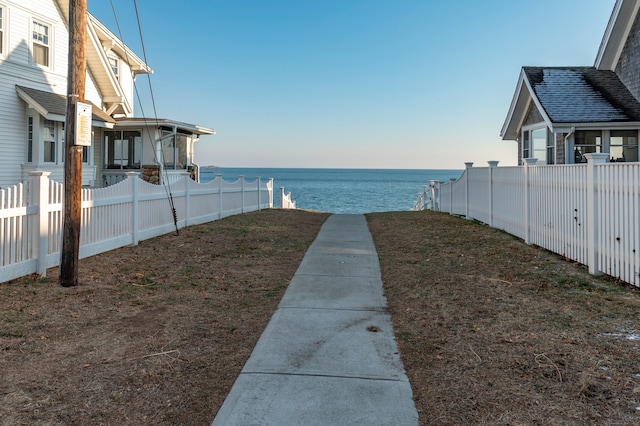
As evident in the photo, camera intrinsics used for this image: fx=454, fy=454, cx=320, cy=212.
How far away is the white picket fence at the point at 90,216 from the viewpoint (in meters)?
6.22

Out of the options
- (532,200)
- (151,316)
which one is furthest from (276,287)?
(532,200)

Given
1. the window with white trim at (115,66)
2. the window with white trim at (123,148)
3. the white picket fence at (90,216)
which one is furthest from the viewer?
the window with white trim at (115,66)

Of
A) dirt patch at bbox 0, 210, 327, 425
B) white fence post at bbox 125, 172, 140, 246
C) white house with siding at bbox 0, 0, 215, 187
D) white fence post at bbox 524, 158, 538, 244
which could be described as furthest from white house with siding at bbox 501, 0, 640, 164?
white house with siding at bbox 0, 0, 215, 187

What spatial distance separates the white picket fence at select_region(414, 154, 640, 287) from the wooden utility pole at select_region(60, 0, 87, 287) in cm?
737

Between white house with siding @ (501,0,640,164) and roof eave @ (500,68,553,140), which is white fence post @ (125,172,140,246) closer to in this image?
white house with siding @ (501,0,640,164)

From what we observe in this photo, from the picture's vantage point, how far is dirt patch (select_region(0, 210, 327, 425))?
128 inches

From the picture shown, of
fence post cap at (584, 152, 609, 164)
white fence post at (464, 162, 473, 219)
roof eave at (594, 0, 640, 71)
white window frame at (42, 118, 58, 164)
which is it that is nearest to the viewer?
fence post cap at (584, 152, 609, 164)

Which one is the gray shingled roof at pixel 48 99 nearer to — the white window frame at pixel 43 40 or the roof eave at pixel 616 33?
the white window frame at pixel 43 40

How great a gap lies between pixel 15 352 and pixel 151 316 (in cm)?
139

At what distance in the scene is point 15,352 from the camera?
160 inches

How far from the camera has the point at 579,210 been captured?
7.09 meters

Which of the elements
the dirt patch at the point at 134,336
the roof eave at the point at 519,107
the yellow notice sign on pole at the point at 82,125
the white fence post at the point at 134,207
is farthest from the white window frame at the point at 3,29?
the roof eave at the point at 519,107

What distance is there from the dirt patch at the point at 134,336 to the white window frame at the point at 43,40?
10320mm

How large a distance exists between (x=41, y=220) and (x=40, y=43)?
1149 cm
